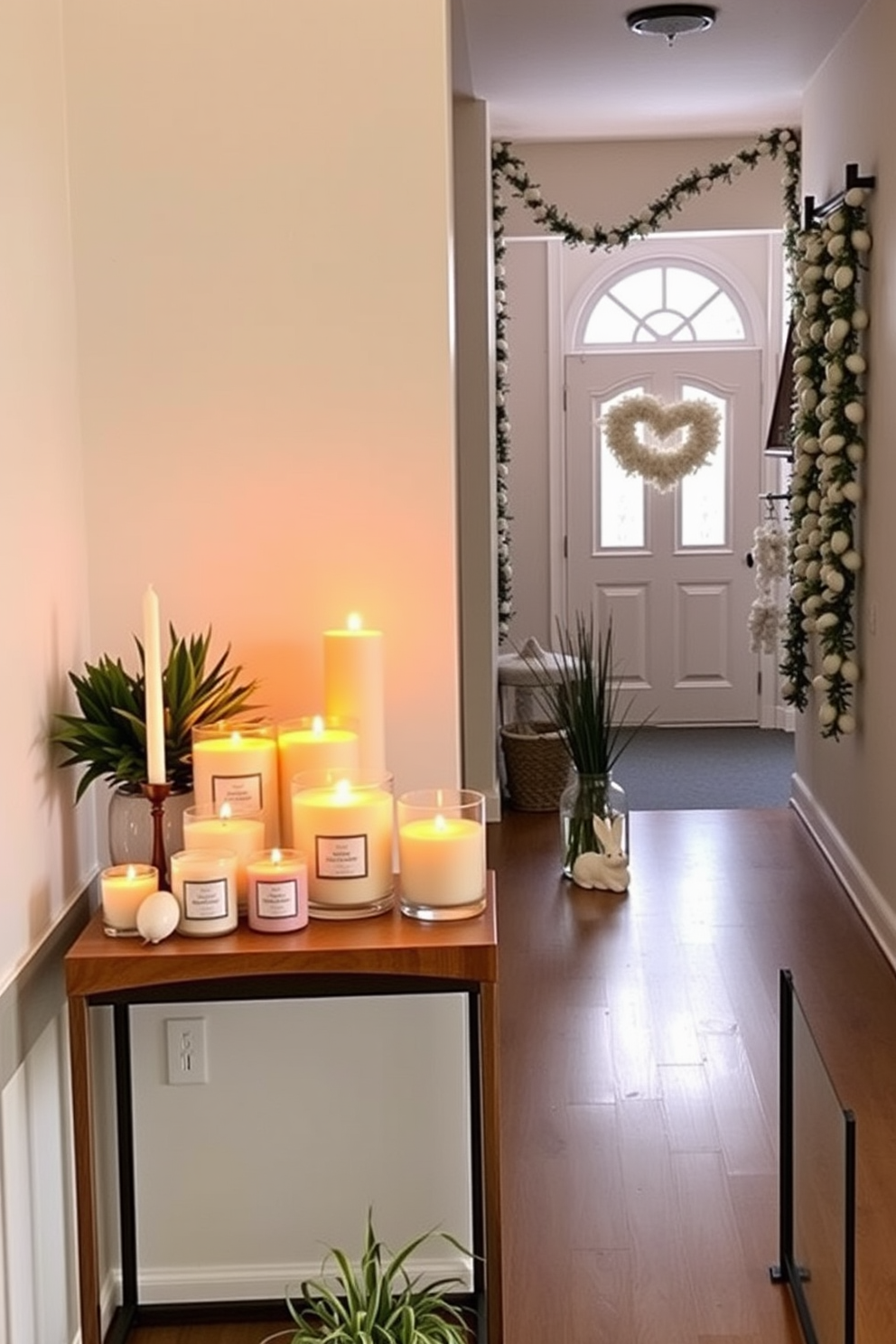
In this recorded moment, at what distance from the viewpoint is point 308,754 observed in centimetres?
225

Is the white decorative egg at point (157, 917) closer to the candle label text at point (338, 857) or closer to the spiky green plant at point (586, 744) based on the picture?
the candle label text at point (338, 857)

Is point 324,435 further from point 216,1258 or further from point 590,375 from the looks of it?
point 590,375

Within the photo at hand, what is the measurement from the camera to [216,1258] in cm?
258

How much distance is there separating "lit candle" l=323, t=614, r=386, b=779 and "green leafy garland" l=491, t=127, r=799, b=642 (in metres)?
4.07

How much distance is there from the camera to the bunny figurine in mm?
5125

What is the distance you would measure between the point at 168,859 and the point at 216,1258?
0.80 meters

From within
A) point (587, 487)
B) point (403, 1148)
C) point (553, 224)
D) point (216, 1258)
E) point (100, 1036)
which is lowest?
point (216, 1258)

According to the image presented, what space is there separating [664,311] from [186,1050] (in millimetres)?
6287

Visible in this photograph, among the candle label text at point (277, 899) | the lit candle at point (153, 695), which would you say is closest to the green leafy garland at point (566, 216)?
the lit candle at point (153, 695)

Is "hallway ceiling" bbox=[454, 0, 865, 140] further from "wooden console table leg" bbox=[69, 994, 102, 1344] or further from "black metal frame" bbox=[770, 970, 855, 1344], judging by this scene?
"wooden console table leg" bbox=[69, 994, 102, 1344]

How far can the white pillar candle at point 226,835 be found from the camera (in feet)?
7.06

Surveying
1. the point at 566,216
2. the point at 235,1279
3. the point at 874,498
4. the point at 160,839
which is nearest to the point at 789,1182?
the point at 235,1279

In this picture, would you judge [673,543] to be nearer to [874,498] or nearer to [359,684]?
[874,498]

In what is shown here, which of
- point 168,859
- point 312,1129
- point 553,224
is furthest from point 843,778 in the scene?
point 168,859
